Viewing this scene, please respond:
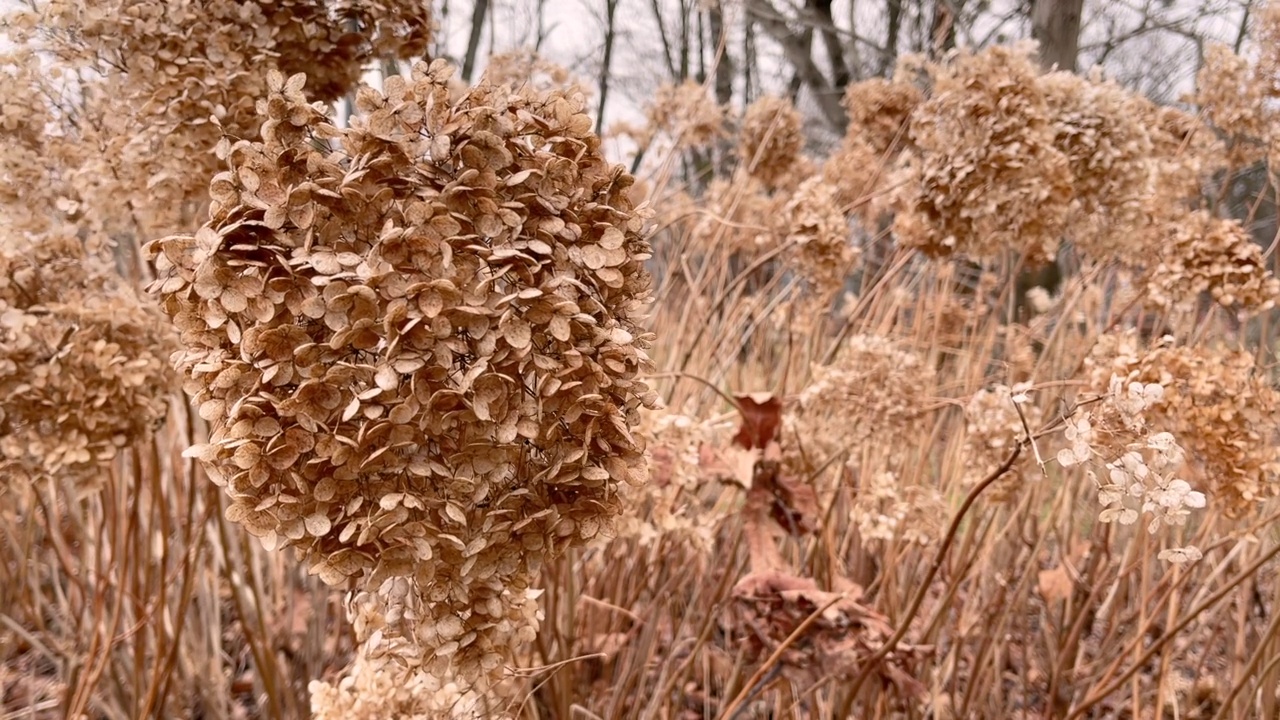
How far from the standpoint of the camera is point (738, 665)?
1.13 metres

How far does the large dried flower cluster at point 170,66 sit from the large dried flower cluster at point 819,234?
2.55 feet

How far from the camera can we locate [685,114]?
2.03m

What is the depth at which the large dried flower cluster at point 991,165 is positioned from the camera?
1.15 meters

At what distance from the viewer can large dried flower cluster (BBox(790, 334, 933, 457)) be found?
4.05ft

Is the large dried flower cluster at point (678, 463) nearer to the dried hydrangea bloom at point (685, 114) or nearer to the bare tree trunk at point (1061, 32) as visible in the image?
the dried hydrangea bloom at point (685, 114)

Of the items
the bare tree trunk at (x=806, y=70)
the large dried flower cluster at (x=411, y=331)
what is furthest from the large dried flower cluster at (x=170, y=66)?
the bare tree trunk at (x=806, y=70)

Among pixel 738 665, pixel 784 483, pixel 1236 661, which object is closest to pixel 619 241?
pixel 784 483

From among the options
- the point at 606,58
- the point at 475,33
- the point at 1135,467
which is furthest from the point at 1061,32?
the point at 606,58

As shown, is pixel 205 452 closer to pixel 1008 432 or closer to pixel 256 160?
pixel 256 160

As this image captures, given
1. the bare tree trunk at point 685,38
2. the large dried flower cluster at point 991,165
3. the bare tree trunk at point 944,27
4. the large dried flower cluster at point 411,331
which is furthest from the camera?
the bare tree trunk at point 685,38

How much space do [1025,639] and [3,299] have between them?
1747 mm

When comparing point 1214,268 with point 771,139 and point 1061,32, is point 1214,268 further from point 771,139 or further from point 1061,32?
point 1061,32

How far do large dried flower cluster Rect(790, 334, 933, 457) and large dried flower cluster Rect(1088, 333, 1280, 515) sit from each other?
375 mm

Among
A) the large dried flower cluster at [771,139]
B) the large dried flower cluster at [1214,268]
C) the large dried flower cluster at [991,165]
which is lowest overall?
the large dried flower cluster at [1214,268]
